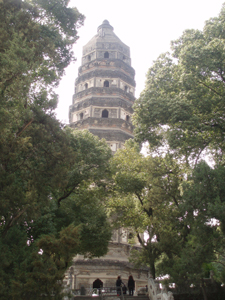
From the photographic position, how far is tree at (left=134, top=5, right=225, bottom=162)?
1185 cm

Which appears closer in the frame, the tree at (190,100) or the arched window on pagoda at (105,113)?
the tree at (190,100)

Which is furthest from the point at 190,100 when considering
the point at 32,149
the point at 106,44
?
the point at 106,44

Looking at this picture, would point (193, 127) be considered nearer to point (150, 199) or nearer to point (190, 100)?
point (190, 100)

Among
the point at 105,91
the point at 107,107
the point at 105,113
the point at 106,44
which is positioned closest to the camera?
the point at 107,107

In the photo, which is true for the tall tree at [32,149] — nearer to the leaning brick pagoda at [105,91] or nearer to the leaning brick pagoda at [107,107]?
the leaning brick pagoda at [107,107]

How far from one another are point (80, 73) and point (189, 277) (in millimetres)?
21494

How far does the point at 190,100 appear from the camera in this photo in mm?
12250

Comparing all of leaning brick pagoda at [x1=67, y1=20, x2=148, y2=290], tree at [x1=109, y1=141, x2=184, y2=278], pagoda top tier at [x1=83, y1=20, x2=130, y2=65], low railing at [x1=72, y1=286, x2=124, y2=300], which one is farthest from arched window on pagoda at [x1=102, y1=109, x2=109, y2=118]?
low railing at [x1=72, y1=286, x2=124, y2=300]

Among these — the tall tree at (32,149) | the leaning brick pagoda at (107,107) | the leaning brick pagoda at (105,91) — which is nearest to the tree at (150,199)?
the leaning brick pagoda at (107,107)

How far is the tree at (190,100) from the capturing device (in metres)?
11.9

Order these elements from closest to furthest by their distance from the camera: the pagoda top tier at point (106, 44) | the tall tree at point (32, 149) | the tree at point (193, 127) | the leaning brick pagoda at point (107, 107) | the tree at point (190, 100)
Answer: the tall tree at point (32, 149), the tree at point (193, 127), the tree at point (190, 100), the leaning brick pagoda at point (107, 107), the pagoda top tier at point (106, 44)

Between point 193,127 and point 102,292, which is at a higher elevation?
point 193,127

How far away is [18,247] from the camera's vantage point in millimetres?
8258

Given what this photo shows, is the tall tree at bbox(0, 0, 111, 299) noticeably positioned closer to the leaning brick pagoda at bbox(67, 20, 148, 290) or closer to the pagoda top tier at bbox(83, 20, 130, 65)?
the leaning brick pagoda at bbox(67, 20, 148, 290)
